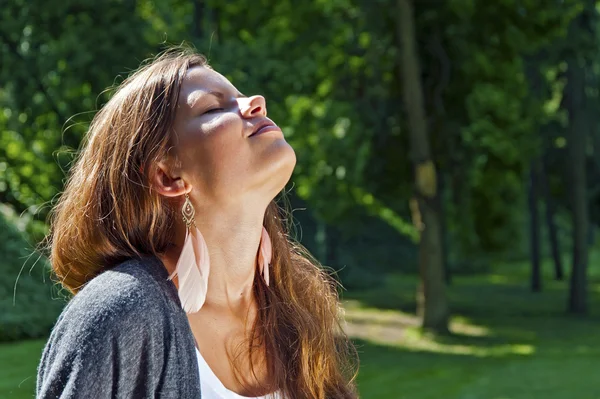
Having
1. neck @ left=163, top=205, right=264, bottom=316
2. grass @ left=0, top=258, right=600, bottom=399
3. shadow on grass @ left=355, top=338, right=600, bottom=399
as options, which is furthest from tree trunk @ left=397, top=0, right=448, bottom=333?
neck @ left=163, top=205, right=264, bottom=316

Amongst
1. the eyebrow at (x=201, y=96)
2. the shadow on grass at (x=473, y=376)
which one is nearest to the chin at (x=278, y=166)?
the eyebrow at (x=201, y=96)

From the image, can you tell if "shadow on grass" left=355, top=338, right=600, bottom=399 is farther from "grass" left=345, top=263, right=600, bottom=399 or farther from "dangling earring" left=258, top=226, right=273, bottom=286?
"dangling earring" left=258, top=226, right=273, bottom=286

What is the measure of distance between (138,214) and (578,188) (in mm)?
18669

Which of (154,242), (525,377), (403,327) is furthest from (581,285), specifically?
(154,242)

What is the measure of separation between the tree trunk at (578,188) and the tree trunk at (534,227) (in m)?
2.68

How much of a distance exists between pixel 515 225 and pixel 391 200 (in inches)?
394

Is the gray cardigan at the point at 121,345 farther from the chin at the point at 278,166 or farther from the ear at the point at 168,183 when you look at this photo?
the chin at the point at 278,166

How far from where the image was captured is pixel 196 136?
1.88m

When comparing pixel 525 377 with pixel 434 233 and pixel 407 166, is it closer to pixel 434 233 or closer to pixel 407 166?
pixel 434 233

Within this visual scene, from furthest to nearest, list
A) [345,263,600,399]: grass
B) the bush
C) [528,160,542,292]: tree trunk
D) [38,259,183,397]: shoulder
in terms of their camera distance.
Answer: [528,160,542,292]: tree trunk → [345,263,600,399]: grass → the bush → [38,259,183,397]: shoulder

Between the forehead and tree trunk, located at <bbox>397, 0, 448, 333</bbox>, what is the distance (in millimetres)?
12786

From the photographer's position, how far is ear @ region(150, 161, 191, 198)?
190cm

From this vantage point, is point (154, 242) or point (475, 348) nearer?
point (154, 242)

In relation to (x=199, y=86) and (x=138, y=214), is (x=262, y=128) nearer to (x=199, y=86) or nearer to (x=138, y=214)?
(x=199, y=86)
